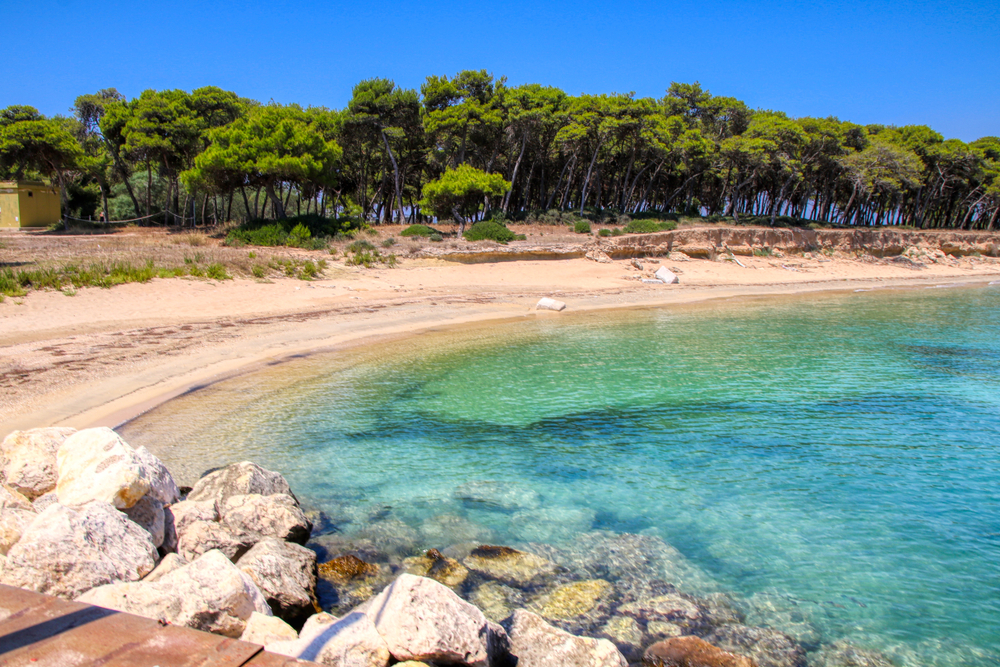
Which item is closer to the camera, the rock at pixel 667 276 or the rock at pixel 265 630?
the rock at pixel 265 630

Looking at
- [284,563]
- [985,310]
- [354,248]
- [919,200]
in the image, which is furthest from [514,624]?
[919,200]

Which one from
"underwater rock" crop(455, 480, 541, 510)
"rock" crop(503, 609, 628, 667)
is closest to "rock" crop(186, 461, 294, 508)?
"underwater rock" crop(455, 480, 541, 510)

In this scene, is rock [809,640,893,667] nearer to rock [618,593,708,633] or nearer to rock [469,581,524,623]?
rock [618,593,708,633]

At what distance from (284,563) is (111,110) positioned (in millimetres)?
37062

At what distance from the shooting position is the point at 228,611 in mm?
3748

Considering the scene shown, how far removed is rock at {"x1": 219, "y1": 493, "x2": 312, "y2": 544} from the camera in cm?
518

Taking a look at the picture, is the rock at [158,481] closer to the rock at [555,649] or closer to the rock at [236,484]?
the rock at [236,484]

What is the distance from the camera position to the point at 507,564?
16.8 feet

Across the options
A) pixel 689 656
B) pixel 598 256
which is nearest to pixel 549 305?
pixel 598 256

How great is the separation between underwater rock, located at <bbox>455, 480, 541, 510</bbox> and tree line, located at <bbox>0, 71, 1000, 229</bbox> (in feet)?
80.9

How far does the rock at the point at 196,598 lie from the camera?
3.69 metres

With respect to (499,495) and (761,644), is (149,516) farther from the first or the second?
(761,644)

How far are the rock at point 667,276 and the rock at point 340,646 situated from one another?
2385 cm

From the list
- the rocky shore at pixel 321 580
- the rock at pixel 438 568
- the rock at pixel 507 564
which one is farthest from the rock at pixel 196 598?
the rock at pixel 507 564
